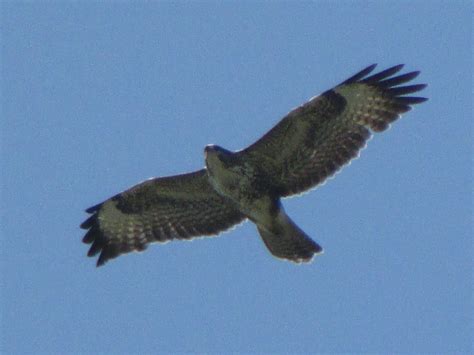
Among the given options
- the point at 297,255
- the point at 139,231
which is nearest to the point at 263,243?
the point at 297,255

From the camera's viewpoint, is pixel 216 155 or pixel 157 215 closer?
pixel 216 155

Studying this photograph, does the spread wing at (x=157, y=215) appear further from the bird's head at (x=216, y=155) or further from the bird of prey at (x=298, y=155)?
the bird's head at (x=216, y=155)

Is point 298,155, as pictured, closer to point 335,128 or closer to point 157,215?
point 335,128

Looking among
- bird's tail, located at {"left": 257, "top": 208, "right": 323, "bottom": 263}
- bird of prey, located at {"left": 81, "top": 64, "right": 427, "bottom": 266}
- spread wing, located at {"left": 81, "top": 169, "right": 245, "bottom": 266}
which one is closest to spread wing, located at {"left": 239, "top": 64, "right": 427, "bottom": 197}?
bird of prey, located at {"left": 81, "top": 64, "right": 427, "bottom": 266}

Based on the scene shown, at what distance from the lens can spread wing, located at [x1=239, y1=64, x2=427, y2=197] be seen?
54.6ft

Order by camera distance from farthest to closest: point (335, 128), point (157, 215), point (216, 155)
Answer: point (157, 215) → point (335, 128) → point (216, 155)

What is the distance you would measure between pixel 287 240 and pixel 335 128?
1384 mm

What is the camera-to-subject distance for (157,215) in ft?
58.2

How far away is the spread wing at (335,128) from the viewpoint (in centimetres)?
1664

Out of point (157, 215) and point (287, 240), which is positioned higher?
point (157, 215)

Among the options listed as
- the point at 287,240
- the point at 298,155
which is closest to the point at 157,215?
the point at 287,240

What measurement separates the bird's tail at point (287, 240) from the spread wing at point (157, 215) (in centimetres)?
60

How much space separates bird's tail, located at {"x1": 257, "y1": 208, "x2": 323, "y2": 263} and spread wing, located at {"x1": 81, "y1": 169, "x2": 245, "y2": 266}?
598 millimetres

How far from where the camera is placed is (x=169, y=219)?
17.7 meters
